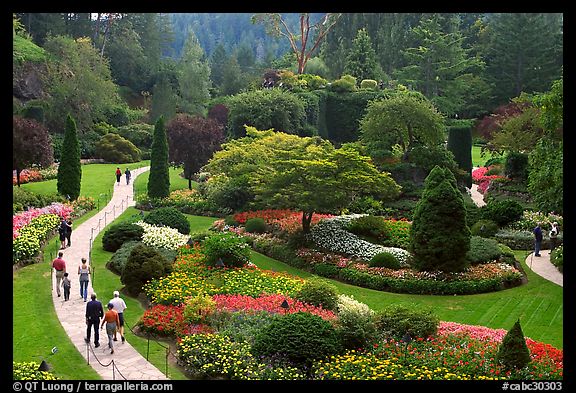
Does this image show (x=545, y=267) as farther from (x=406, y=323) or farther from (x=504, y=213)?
(x=406, y=323)

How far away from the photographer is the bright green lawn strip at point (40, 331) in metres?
13.6

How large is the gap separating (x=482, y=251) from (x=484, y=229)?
14.3 ft

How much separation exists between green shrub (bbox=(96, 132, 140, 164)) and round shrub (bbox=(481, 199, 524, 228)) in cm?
3131

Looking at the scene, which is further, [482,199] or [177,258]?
[482,199]

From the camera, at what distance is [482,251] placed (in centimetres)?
2220

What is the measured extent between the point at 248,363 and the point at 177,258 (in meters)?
8.82

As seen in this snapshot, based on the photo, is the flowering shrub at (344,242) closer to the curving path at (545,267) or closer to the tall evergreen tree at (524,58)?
the curving path at (545,267)

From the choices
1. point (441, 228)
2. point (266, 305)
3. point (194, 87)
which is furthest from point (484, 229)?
point (194, 87)

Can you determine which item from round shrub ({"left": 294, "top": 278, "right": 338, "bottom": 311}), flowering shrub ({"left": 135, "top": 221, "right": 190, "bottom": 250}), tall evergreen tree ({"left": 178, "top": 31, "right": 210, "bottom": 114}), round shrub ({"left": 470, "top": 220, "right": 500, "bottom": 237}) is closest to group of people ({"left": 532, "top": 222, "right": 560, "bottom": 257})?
round shrub ({"left": 470, "top": 220, "right": 500, "bottom": 237})

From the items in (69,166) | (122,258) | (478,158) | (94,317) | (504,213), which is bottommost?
(122,258)

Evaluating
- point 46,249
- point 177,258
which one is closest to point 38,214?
point 46,249

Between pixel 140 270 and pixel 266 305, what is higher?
pixel 140 270
